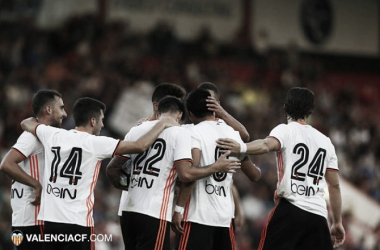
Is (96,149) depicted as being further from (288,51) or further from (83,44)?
(288,51)

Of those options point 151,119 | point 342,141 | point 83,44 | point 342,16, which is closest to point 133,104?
point 83,44

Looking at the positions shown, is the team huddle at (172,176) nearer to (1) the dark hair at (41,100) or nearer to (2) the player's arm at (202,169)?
(2) the player's arm at (202,169)

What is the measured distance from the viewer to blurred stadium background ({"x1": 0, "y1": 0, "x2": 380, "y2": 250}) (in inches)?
648

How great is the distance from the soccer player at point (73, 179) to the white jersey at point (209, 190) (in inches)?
15.7

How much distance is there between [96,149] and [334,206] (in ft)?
8.07

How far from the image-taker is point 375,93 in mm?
24938

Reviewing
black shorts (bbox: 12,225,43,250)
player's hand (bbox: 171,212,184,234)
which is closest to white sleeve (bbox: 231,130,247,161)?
player's hand (bbox: 171,212,184,234)

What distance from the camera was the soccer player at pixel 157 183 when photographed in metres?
7.23

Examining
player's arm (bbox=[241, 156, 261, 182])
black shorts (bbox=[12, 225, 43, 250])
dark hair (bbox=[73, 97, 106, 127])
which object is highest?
dark hair (bbox=[73, 97, 106, 127])

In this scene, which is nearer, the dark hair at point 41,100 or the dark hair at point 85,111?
the dark hair at point 85,111

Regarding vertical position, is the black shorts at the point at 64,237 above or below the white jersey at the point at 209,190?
below

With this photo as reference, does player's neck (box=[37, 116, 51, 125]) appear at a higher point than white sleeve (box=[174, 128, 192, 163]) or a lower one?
higher

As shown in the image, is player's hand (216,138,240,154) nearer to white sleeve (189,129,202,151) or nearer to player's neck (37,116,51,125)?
white sleeve (189,129,202,151)

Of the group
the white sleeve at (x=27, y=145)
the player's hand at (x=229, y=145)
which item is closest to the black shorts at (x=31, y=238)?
the white sleeve at (x=27, y=145)
